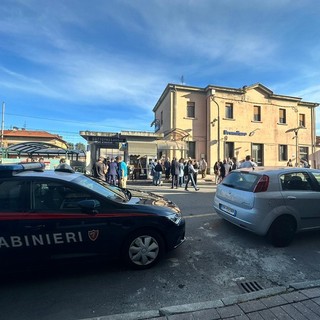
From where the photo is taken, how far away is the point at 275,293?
289 cm

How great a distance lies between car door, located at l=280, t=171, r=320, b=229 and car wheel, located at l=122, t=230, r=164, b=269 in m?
2.73

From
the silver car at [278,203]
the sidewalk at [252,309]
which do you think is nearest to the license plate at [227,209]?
the silver car at [278,203]

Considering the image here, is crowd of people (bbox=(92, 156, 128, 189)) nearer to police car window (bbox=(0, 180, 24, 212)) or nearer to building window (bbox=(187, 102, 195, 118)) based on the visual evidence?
police car window (bbox=(0, 180, 24, 212))

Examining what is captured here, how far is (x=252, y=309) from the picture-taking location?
2.61 m

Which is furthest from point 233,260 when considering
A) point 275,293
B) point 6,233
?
point 6,233

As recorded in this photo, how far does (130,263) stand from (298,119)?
27592 millimetres

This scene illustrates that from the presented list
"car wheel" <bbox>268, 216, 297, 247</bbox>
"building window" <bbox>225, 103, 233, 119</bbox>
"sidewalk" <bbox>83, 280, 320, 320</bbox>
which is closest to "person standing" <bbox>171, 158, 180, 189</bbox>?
"car wheel" <bbox>268, 216, 297, 247</bbox>

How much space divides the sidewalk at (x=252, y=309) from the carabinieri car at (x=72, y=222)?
3.61 feet

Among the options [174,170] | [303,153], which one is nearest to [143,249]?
[174,170]

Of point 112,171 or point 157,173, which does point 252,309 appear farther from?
point 157,173

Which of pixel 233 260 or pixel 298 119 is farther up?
pixel 298 119

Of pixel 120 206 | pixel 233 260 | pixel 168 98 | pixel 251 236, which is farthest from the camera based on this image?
pixel 168 98

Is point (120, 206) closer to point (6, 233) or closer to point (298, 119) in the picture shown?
point (6, 233)

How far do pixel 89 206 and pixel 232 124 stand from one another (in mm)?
21428
